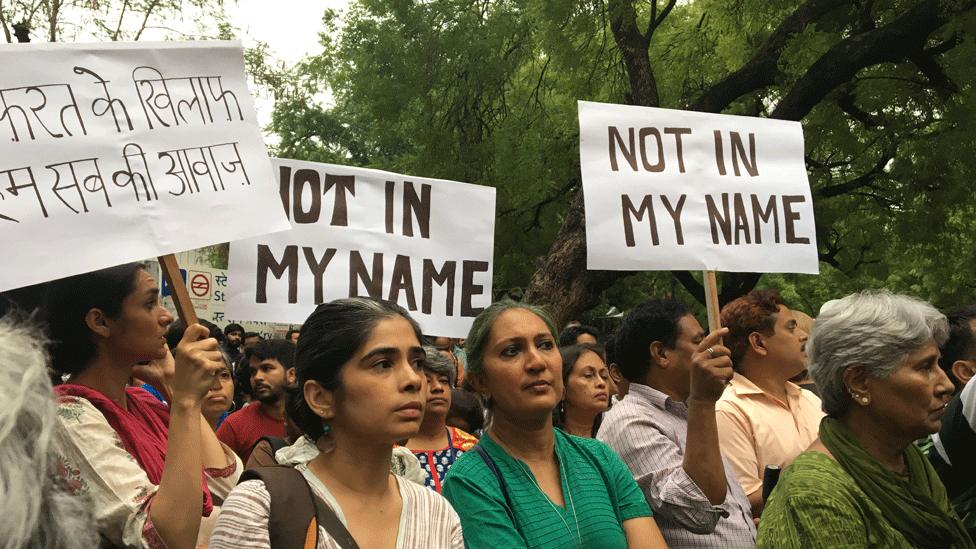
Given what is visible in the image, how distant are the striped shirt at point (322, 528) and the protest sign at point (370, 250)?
1.76 meters

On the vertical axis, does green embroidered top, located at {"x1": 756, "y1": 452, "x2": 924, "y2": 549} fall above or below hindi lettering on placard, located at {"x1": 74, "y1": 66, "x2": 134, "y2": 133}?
below

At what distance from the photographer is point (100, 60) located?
3.74m

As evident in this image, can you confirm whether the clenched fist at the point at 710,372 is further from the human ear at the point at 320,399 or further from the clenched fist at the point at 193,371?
the clenched fist at the point at 193,371

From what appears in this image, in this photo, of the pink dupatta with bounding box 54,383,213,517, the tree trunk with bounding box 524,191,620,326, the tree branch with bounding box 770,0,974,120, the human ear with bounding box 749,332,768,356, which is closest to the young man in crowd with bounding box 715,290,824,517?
the human ear with bounding box 749,332,768,356

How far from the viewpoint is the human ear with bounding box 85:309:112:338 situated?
3377mm

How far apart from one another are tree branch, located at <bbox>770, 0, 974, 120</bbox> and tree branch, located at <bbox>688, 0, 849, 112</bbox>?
72 cm

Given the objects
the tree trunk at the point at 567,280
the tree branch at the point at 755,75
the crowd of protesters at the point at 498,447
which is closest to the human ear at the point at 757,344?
the crowd of protesters at the point at 498,447

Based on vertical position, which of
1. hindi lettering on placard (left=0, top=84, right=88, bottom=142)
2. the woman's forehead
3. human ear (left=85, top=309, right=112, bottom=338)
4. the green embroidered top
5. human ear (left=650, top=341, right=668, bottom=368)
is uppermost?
hindi lettering on placard (left=0, top=84, right=88, bottom=142)

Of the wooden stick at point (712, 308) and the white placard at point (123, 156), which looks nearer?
the white placard at point (123, 156)

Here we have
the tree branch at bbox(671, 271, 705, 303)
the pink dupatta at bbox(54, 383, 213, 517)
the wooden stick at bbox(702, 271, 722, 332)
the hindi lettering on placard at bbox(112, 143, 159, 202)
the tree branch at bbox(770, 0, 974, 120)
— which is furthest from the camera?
the tree branch at bbox(671, 271, 705, 303)

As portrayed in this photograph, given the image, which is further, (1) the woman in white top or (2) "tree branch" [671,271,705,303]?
(2) "tree branch" [671,271,705,303]

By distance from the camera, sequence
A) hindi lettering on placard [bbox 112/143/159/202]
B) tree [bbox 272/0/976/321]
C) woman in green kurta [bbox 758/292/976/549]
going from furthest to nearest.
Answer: tree [bbox 272/0/976/321], hindi lettering on placard [bbox 112/143/159/202], woman in green kurta [bbox 758/292/976/549]

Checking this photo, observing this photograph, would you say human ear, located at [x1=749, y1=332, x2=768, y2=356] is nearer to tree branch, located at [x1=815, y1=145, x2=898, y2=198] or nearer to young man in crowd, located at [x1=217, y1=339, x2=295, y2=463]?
young man in crowd, located at [x1=217, y1=339, x2=295, y2=463]

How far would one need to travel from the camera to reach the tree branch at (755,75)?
15586mm
